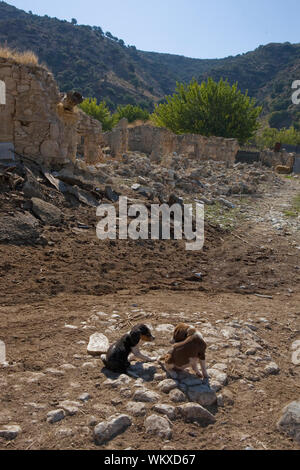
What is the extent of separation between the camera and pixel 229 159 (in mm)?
24156

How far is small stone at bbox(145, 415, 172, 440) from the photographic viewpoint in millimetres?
2191

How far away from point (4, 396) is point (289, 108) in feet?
254

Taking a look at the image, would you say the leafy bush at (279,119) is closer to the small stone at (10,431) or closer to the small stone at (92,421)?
the small stone at (92,421)

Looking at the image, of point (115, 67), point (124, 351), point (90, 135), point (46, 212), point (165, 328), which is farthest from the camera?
point (115, 67)

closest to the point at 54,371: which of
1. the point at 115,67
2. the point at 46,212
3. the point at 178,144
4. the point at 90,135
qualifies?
the point at 46,212

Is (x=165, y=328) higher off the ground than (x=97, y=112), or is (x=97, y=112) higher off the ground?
(x=97, y=112)

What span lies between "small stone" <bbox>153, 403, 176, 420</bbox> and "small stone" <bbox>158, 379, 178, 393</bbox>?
205 millimetres

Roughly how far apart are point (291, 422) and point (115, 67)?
88341 mm

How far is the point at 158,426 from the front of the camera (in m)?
2.24

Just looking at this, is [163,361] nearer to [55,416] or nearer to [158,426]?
[158,426]

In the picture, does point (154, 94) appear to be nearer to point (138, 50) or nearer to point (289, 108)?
point (289, 108)

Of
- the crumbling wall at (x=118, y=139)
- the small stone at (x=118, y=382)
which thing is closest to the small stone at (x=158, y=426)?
the small stone at (x=118, y=382)

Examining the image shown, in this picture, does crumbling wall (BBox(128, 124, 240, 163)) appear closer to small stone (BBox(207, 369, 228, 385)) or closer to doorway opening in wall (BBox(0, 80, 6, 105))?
doorway opening in wall (BBox(0, 80, 6, 105))
